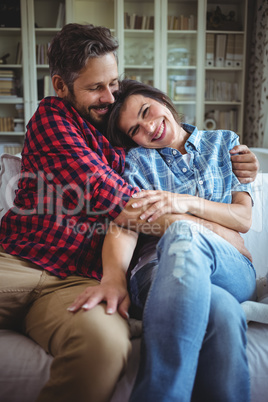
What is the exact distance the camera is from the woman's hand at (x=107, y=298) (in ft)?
3.05

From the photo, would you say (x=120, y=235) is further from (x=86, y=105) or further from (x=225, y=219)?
(x=86, y=105)

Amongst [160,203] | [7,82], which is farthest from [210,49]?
[160,203]

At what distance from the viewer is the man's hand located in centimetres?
131

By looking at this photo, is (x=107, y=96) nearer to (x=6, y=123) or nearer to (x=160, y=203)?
(x=160, y=203)

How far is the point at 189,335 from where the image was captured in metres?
0.81

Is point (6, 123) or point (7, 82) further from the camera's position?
point (6, 123)

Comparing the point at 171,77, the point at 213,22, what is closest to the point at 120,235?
the point at 171,77

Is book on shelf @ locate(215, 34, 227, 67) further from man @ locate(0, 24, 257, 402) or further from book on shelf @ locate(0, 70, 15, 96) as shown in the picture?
man @ locate(0, 24, 257, 402)

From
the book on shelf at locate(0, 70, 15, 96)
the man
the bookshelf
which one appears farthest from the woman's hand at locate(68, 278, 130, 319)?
the book on shelf at locate(0, 70, 15, 96)

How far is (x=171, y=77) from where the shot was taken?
4.00 m

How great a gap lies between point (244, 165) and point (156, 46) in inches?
118

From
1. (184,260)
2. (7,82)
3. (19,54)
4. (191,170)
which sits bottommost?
(184,260)

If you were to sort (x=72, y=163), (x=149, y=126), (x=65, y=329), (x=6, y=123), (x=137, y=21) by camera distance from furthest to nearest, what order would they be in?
(x=6, y=123), (x=137, y=21), (x=149, y=126), (x=72, y=163), (x=65, y=329)

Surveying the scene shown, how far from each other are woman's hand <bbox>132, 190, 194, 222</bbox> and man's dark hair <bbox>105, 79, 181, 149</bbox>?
294 mm
